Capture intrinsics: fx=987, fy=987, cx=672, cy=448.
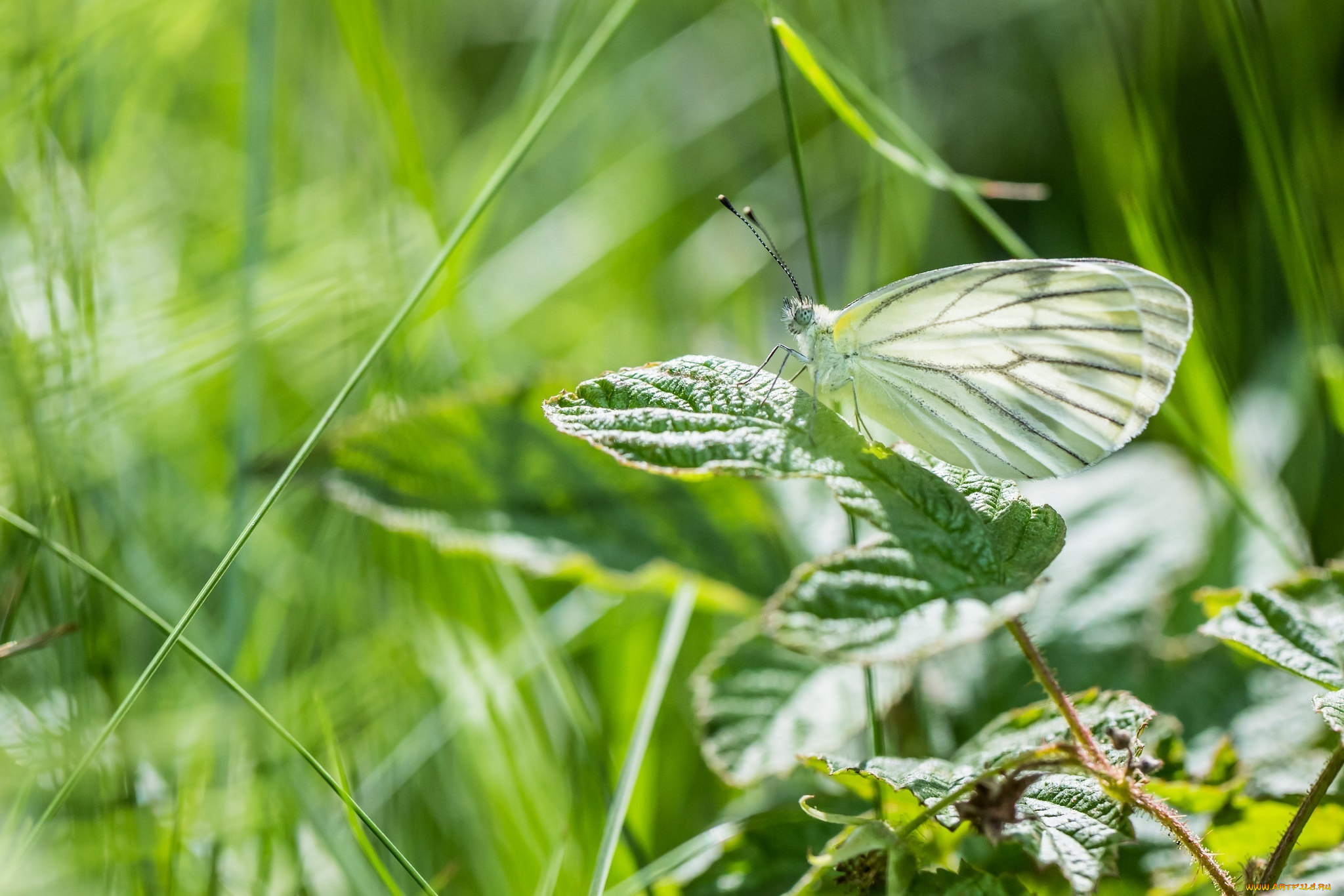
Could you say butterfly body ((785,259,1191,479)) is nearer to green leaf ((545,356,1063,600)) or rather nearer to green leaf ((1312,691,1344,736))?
green leaf ((545,356,1063,600))

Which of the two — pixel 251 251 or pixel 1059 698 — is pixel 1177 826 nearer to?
pixel 1059 698

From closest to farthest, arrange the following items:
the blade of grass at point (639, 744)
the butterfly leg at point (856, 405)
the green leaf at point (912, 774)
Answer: the green leaf at point (912, 774) < the blade of grass at point (639, 744) < the butterfly leg at point (856, 405)

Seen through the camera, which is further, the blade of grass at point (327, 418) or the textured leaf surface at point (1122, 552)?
the textured leaf surface at point (1122, 552)

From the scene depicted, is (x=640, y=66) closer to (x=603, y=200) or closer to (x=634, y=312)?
(x=603, y=200)

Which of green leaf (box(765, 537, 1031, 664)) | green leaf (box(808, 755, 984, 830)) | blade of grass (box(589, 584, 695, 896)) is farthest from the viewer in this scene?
blade of grass (box(589, 584, 695, 896))

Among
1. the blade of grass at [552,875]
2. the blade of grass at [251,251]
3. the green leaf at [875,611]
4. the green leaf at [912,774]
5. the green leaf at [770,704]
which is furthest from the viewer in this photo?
the blade of grass at [251,251]

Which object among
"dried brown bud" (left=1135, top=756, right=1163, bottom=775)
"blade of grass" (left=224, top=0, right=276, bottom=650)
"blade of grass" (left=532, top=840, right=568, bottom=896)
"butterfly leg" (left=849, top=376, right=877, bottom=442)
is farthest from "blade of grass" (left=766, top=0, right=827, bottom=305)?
"blade of grass" (left=224, top=0, right=276, bottom=650)

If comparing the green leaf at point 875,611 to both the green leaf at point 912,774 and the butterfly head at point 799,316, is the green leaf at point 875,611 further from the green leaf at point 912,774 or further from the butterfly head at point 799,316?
the butterfly head at point 799,316

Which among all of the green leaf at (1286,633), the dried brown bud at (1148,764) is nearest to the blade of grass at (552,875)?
the dried brown bud at (1148,764)

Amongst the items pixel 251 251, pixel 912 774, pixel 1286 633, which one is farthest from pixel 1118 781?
pixel 251 251
